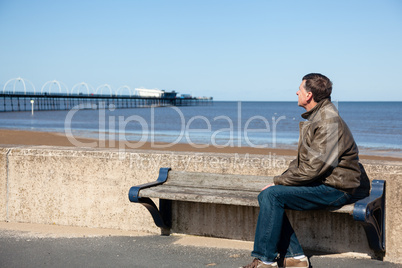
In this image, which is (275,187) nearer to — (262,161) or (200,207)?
(262,161)

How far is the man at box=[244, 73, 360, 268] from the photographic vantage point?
3.27 m

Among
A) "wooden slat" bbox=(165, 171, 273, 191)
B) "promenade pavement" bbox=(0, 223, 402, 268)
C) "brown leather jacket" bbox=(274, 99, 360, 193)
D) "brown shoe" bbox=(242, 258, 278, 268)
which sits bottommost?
"promenade pavement" bbox=(0, 223, 402, 268)

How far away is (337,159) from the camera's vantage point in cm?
327

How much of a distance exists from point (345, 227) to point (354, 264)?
0.33 m

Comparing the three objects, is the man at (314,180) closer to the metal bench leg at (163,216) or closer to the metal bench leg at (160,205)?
the metal bench leg at (160,205)

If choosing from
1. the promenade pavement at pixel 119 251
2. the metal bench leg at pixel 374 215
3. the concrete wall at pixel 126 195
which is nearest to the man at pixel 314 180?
the metal bench leg at pixel 374 215

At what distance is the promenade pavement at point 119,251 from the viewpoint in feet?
12.2

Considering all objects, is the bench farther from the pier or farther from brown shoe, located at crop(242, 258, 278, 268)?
the pier

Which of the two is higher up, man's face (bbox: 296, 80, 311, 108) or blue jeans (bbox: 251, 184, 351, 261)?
man's face (bbox: 296, 80, 311, 108)

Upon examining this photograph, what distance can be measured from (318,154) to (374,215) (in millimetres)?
950

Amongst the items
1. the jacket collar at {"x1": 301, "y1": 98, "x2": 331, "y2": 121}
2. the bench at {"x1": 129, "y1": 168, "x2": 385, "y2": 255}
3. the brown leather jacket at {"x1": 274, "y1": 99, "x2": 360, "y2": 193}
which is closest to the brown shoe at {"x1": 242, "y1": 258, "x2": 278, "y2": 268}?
the bench at {"x1": 129, "y1": 168, "x2": 385, "y2": 255}

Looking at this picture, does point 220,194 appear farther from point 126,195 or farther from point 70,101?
point 70,101

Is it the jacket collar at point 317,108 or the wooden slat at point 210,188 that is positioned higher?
the jacket collar at point 317,108

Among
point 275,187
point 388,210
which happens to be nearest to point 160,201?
point 275,187
